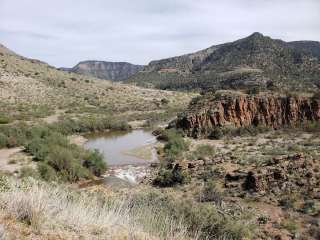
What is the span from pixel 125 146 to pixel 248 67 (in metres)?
88.2

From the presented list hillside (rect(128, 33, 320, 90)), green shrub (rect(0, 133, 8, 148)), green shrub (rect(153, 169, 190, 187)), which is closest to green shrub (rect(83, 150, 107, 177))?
green shrub (rect(153, 169, 190, 187))

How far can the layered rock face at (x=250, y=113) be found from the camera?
4028 cm

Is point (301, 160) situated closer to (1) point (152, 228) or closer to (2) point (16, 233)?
(1) point (152, 228)

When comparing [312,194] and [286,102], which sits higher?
[286,102]

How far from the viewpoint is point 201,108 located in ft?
143

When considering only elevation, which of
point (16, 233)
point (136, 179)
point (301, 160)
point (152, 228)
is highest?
point (16, 233)

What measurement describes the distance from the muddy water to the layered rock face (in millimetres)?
4735

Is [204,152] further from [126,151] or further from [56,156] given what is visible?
[56,156]

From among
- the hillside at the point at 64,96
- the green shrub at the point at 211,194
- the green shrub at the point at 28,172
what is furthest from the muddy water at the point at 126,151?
the hillside at the point at 64,96

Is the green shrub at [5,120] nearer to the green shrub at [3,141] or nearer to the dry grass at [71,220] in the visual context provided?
the green shrub at [3,141]

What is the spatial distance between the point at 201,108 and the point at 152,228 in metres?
36.7

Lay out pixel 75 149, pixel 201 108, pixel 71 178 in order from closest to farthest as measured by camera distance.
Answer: pixel 71 178
pixel 75 149
pixel 201 108

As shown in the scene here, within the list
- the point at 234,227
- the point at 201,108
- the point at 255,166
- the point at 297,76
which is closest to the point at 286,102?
the point at 201,108

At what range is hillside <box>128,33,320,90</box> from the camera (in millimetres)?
95125
